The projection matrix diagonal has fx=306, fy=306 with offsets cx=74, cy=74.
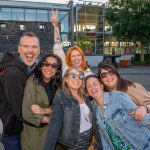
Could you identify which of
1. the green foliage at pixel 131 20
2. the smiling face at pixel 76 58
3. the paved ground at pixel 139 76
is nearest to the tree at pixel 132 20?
the green foliage at pixel 131 20

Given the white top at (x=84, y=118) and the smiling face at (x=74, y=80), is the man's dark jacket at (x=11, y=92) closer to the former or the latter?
the smiling face at (x=74, y=80)

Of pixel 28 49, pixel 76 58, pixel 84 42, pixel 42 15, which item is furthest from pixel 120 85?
pixel 42 15

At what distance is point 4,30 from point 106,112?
28.8 metres

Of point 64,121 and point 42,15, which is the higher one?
point 42,15

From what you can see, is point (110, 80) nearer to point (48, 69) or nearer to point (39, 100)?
point (48, 69)

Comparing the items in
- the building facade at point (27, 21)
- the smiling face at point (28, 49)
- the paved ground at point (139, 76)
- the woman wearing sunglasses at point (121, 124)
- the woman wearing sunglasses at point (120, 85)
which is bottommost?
the paved ground at point (139, 76)

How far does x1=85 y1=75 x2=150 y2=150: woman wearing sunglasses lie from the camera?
2.64 m

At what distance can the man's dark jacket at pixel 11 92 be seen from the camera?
9.09 feet

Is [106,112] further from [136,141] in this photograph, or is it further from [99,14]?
[99,14]

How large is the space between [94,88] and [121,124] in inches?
17.0

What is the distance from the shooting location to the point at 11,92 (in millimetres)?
2775

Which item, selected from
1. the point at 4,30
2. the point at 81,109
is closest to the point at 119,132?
the point at 81,109

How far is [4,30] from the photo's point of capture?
3014 cm

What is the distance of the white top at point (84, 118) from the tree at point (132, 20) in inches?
1266
